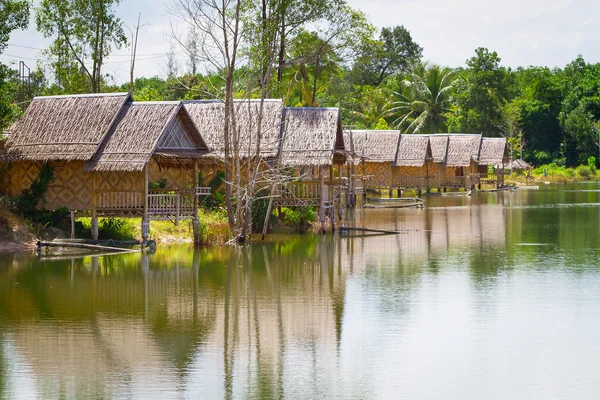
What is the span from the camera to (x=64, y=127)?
22766 mm

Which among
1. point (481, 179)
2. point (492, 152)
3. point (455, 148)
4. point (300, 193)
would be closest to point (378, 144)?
point (455, 148)

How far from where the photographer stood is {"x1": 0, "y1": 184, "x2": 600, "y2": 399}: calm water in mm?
10148

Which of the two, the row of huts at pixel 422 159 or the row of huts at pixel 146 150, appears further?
the row of huts at pixel 422 159

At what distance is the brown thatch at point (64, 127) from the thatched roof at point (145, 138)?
0.84ft

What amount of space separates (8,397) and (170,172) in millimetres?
17596

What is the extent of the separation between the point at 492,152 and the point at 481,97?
10701 mm

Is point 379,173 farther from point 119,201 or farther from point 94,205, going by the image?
point 94,205

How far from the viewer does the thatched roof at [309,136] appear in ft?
87.3

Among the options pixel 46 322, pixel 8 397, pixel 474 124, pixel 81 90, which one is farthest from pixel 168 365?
pixel 474 124

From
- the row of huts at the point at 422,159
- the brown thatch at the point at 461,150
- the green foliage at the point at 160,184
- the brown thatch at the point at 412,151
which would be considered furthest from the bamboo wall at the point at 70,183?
the brown thatch at the point at 461,150

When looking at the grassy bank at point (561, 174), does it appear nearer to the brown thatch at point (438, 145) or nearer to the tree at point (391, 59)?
the tree at point (391, 59)

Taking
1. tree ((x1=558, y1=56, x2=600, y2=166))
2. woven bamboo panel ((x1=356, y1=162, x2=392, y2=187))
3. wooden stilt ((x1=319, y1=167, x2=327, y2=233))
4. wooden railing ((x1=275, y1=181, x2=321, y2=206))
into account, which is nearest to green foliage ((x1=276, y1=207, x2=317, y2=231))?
wooden railing ((x1=275, y1=181, x2=321, y2=206))

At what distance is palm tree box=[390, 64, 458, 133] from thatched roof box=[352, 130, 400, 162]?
43.5 ft

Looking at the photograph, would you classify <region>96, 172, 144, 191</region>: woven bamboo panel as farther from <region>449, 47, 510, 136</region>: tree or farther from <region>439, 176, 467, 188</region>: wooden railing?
<region>449, 47, 510, 136</region>: tree
